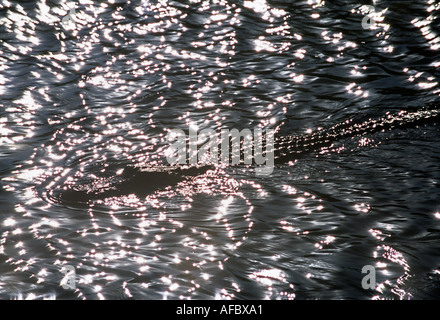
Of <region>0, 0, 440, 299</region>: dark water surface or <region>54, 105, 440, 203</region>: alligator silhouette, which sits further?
<region>54, 105, 440, 203</region>: alligator silhouette

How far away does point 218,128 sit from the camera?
2477mm

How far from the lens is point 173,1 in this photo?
3.65 m

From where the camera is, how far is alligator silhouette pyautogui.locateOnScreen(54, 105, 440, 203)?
209cm

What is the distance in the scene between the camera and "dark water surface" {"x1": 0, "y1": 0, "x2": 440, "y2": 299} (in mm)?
1713

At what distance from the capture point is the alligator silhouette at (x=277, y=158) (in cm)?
209

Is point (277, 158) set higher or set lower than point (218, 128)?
lower

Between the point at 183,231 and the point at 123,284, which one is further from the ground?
the point at 183,231

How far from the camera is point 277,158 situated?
2287 millimetres

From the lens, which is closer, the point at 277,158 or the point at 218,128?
the point at 277,158

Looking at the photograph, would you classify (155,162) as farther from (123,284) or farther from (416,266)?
(416,266)

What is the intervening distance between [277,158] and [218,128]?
339 mm
